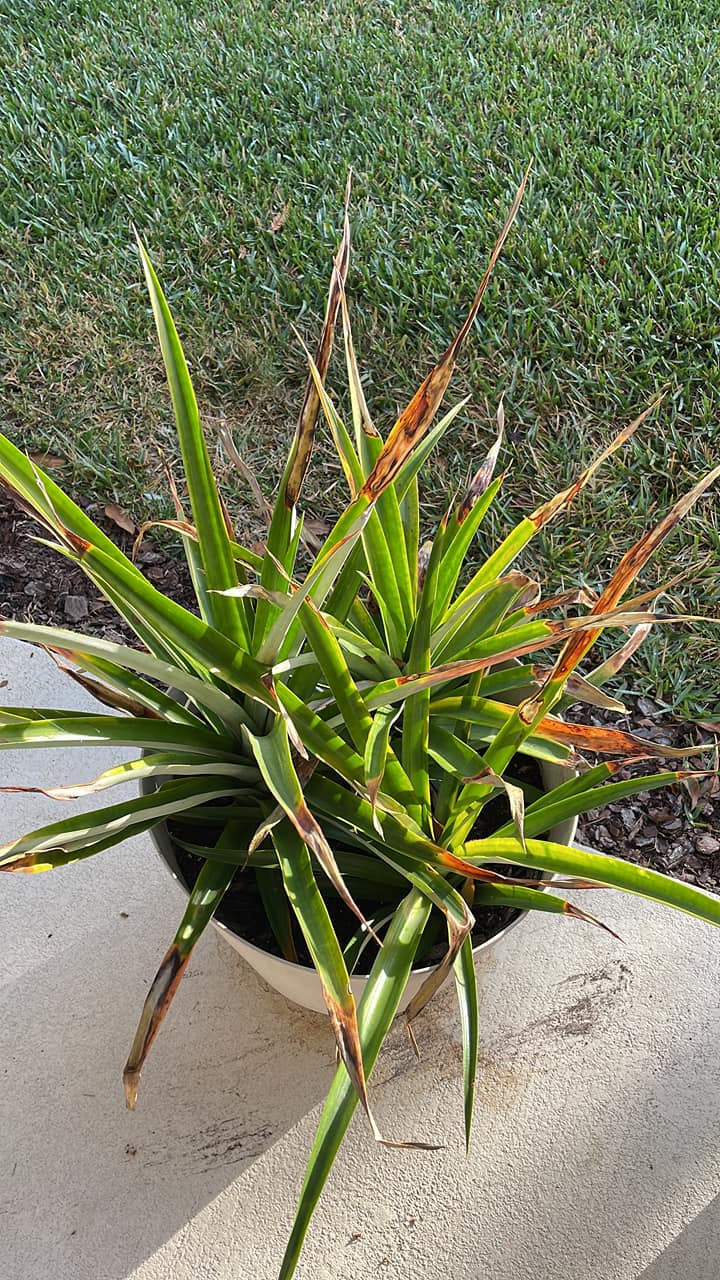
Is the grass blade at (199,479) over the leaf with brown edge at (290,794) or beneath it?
over

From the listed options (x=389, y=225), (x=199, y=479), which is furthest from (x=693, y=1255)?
(x=389, y=225)

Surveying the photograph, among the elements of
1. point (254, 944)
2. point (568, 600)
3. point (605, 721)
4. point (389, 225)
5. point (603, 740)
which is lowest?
point (254, 944)

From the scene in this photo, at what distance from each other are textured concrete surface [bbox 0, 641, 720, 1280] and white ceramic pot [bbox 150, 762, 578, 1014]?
0.24 m

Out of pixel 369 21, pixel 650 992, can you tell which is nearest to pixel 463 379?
pixel 650 992

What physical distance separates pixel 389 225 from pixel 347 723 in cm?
172

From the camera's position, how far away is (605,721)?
5.54 ft

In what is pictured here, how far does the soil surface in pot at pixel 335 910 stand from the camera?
1.13m

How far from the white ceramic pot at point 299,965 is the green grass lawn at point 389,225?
65 cm

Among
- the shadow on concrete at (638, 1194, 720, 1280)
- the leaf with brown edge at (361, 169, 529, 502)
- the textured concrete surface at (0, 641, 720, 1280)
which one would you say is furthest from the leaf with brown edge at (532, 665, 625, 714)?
the shadow on concrete at (638, 1194, 720, 1280)

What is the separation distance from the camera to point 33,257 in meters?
2.37

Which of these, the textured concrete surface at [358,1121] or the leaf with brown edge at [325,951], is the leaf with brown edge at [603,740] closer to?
the leaf with brown edge at [325,951]

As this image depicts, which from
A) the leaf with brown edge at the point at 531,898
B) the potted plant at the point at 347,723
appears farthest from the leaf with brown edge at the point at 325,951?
the leaf with brown edge at the point at 531,898

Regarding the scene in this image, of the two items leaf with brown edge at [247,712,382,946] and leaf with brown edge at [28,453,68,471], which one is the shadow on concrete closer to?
leaf with brown edge at [247,712,382,946]

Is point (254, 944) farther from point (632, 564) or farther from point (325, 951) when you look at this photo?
point (632, 564)
